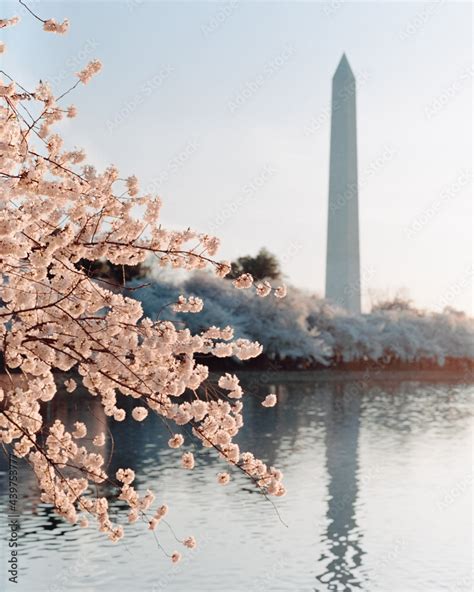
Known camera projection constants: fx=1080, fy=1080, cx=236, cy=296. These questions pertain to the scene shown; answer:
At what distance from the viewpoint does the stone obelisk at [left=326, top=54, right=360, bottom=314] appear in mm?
53866

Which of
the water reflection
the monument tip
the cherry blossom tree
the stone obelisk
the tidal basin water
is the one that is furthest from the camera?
the monument tip

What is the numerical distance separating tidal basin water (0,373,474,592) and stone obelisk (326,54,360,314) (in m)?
30.1

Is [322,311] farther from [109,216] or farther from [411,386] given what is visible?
[109,216]

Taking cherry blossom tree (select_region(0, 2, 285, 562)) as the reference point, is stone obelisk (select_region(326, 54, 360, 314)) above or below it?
above

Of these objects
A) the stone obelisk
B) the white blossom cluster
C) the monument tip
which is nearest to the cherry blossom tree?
the white blossom cluster

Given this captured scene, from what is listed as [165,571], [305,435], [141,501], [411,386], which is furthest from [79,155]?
[411,386]

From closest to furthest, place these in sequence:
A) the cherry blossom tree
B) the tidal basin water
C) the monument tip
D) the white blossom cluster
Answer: the cherry blossom tree → the tidal basin water → the white blossom cluster → the monument tip

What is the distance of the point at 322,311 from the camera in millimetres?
45531

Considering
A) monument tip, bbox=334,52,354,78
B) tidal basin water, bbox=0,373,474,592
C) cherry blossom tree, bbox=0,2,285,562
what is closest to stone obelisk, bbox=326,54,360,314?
monument tip, bbox=334,52,354,78

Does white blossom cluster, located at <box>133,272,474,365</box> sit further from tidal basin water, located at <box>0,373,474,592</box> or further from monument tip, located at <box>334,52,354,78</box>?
tidal basin water, located at <box>0,373,474,592</box>

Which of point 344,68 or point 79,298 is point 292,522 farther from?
point 344,68

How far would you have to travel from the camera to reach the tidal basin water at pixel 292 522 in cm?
1117

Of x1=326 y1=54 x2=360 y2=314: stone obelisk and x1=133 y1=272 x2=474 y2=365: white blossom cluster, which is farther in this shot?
x1=326 y1=54 x2=360 y2=314: stone obelisk

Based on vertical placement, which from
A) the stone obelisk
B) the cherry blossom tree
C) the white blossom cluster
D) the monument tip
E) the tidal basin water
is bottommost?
the tidal basin water
